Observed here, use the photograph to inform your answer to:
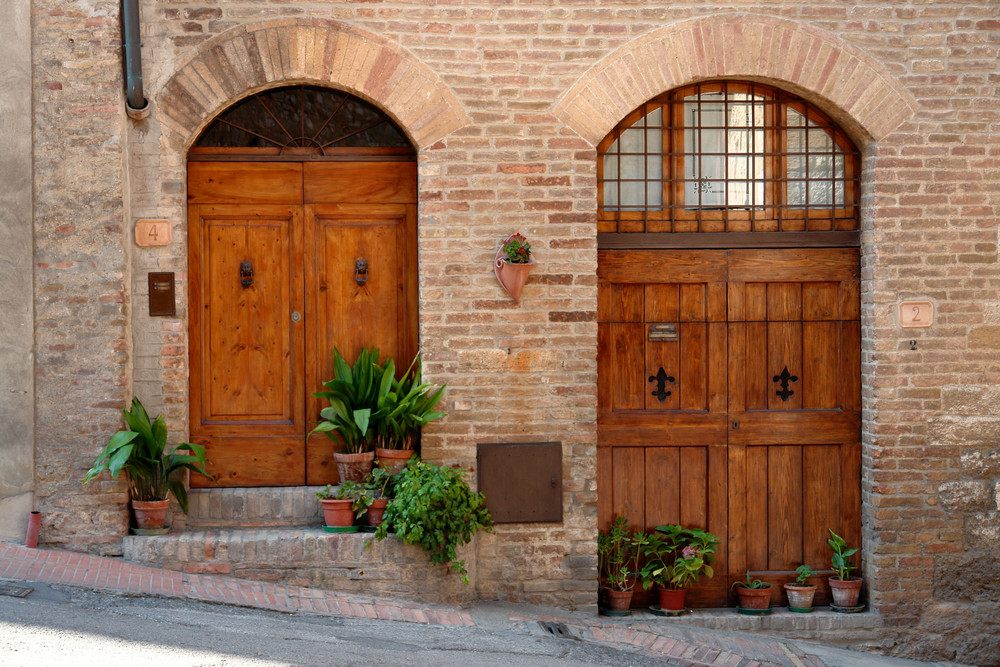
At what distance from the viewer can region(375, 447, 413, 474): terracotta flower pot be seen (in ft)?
19.2

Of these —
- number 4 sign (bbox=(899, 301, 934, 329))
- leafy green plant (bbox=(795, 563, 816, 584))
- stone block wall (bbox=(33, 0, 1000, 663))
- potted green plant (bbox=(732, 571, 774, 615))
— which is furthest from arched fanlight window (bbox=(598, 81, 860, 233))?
potted green plant (bbox=(732, 571, 774, 615))

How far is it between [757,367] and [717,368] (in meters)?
0.28

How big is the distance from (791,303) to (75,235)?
4673 mm

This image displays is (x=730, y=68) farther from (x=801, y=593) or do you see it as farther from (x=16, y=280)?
(x=16, y=280)

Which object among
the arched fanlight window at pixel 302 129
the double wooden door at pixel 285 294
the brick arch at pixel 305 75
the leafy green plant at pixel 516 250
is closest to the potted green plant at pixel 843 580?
the leafy green plant at pixel 516 250

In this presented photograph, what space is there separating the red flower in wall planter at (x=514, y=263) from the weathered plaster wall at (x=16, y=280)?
2876 mm

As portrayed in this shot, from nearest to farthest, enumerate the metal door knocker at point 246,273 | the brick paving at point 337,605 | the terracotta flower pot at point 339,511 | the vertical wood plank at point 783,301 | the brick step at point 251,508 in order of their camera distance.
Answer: the brick paving at point 337,605 → the terracotta flower pot at point 339,511 → the brick step at point 251,508 → the metal door knocker at point 246,273 → the vertical wood plank at point 783,301

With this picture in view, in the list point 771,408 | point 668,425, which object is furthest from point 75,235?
point 771,408

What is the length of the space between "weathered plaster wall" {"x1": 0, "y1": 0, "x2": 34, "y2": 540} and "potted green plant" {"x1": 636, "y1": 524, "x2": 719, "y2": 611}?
156 inches

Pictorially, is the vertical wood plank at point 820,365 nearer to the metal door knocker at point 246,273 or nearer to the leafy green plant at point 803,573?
the leafy green plant at point 803,573

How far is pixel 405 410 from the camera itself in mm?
5770

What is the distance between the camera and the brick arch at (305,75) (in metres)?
5.77

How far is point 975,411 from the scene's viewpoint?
244 inches

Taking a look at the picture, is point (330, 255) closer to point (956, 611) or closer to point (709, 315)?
point (709, 315)
